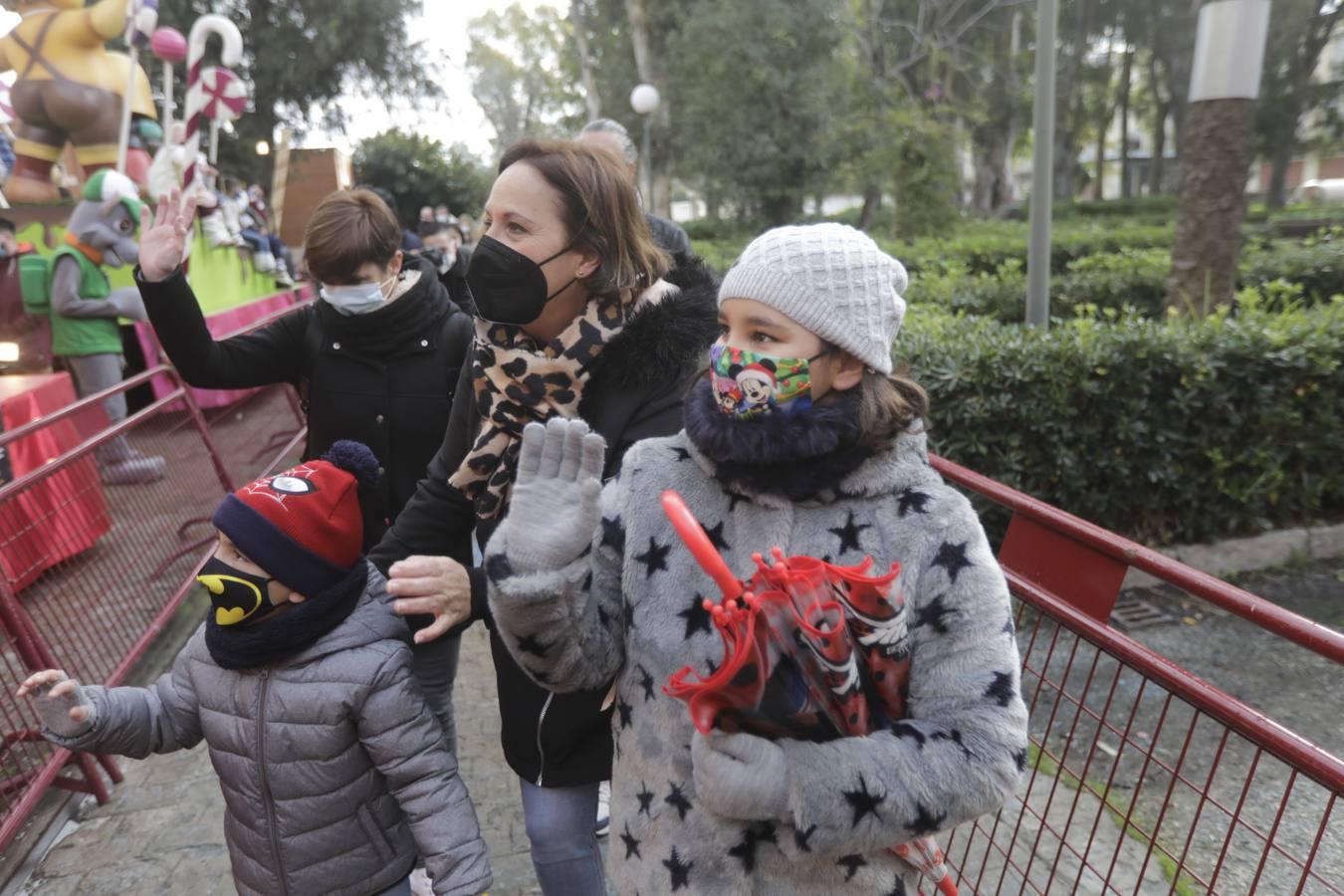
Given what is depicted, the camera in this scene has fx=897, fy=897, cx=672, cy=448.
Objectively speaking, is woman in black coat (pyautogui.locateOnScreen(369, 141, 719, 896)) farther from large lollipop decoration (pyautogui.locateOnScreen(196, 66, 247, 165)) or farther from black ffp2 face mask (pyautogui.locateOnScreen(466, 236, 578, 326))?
large lollipop decoration (pyautogui.locateOnScreen(196, 66, 247, 165))

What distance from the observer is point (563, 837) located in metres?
2.00

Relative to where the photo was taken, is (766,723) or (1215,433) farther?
(1215,433)

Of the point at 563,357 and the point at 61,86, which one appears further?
the point at 61,86

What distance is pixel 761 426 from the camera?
1401mm

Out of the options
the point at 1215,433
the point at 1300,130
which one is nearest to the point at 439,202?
the point at 1215,433

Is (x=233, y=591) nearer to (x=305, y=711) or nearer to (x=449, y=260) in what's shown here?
(x=305, y=711)

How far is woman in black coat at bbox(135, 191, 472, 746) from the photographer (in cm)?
270

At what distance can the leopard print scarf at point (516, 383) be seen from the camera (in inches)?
72.9

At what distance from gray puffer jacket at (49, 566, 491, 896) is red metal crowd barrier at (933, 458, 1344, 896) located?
1.29 meters

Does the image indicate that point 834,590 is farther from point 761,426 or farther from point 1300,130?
point 1300,130

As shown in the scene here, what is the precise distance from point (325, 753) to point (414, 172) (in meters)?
22.3

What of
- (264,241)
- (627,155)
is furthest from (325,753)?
(264,241)

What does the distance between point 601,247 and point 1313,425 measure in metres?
4.84

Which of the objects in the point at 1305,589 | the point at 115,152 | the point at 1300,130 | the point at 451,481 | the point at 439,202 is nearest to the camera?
the point at 451,481
